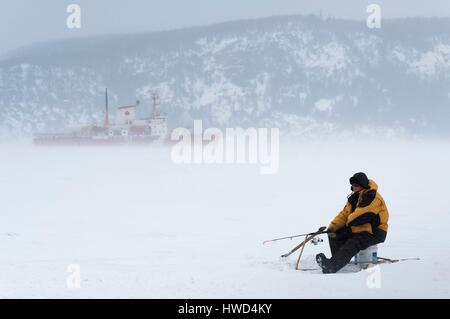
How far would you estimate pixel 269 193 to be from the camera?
50.2ft

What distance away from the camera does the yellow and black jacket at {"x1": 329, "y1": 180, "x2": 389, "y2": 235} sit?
6141 millimetres

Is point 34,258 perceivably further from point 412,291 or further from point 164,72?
point 164,72

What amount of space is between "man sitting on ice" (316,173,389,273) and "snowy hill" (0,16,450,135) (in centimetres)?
10691

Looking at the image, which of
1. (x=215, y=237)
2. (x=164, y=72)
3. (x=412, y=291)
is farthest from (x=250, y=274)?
(x=164, y=72)

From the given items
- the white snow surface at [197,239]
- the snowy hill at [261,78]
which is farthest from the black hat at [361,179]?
the snowy hill at [261,78]

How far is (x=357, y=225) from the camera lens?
6.19 m

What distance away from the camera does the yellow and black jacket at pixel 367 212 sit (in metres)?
6.14

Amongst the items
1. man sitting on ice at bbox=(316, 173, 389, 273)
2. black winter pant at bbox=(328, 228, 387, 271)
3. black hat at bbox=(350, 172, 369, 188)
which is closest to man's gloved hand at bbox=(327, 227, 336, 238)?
man sitting on ice at bbox=(316, 173, 389, 273)

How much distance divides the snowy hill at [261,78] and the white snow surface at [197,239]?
98107mm

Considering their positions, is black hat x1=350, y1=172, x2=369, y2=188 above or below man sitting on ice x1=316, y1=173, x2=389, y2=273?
above

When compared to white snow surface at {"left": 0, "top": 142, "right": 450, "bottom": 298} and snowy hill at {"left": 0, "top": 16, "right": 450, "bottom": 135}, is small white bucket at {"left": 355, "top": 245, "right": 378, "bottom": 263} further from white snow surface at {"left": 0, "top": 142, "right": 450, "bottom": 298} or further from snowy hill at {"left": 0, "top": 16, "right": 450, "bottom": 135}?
snowy hill at {"left": 0, "top": 16, "right": 450, "bottom": 135}

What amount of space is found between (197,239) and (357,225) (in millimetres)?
3128

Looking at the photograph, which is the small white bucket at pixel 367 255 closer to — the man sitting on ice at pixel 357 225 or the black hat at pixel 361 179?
the man sitting on ice at pixel 357 225

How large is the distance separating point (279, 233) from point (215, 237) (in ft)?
3.56
